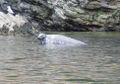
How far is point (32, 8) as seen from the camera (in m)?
42.4

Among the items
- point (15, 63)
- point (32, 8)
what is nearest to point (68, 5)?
point (32, 8)

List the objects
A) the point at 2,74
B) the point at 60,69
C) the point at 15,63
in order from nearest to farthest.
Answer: the point at 2,74
the point at 60,69
the point at 15,63

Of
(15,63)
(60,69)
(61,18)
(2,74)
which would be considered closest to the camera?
(2,74)

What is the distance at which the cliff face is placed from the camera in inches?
1594

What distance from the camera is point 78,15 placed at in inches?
1599

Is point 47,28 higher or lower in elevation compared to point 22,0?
lower

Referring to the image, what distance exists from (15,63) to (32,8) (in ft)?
101

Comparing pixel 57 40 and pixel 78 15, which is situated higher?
pixel 78 15

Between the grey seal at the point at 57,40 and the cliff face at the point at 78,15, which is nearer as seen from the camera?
the grey seal at the point at 57,40

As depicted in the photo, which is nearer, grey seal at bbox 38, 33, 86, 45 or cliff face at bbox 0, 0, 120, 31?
grey seal at bbox 38, 33, 86, 45

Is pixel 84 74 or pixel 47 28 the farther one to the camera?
pixel 47 28

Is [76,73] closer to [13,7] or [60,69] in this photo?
[60,69]

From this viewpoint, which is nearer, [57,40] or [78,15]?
[57,40]

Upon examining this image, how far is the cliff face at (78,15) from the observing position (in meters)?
40.5
